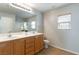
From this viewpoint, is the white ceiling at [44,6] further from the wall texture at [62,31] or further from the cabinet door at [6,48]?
the cabinet door at [6,48]

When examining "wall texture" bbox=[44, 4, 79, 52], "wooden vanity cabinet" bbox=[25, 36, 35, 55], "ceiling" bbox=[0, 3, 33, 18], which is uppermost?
"ceiling" bbox=[0, 3, 33, 18]

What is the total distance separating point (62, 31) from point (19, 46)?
110cm

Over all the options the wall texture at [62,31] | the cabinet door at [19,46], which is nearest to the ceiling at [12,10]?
the wall texture at [62,31]

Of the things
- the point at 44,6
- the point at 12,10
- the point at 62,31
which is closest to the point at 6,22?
the point at 12,10

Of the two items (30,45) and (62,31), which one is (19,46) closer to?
(30,45)

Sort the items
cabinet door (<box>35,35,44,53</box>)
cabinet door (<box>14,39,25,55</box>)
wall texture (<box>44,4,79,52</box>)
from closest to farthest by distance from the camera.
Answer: cabinet door (<box>14,39,25,55</box>) < wall texture (<box>44,4,79,52</box>) < cabinet door (<box>35,35,44,53</box>)

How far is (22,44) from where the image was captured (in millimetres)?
2324

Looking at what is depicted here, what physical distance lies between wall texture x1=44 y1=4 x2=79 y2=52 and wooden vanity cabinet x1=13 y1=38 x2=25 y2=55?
616 mm

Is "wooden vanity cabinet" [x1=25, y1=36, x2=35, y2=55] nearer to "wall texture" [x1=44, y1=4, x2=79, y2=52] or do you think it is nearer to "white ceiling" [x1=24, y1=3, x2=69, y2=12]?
"wall texture" [x1=44, y1=4, x2=79, y2=52]

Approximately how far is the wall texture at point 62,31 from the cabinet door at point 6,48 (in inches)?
32.4

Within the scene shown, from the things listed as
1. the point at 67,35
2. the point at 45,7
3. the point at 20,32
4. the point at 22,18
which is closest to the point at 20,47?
the point at 20,32

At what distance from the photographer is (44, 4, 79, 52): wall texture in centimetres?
220

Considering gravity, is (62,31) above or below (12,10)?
below

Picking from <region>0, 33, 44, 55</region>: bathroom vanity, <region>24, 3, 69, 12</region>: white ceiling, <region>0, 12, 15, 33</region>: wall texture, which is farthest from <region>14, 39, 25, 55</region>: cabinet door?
<region>24, 3, 69, 12</region>: white ceiling
